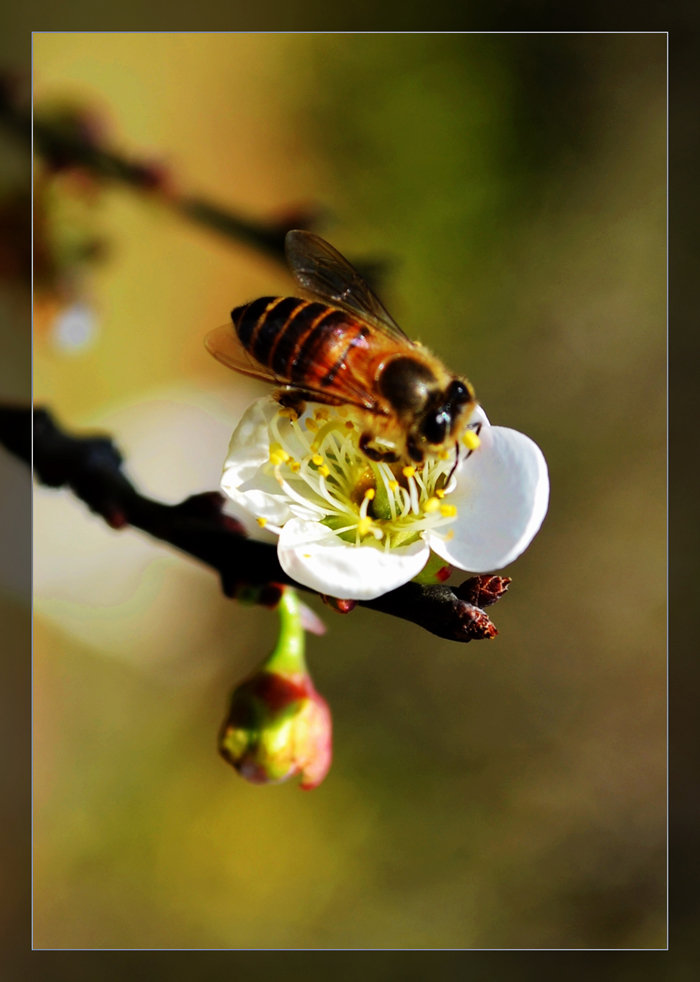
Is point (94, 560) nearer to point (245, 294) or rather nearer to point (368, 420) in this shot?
point (245, 294)

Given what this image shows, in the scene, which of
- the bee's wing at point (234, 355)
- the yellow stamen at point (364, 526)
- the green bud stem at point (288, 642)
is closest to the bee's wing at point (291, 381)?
the bee's wing at point (234, 355)

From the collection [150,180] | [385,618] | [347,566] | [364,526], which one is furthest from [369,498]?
[150,180]

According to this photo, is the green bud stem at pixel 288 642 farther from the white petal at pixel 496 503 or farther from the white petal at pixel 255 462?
the white petal at pixel 496 503

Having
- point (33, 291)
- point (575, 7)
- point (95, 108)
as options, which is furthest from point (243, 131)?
point (575, 7)

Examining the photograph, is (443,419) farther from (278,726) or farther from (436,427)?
(278,726)

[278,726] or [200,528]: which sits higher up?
[200,528]

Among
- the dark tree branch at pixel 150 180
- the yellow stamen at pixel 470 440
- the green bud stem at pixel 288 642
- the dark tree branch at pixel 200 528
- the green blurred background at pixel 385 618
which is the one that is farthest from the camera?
the green blurred background at pixel 385 618

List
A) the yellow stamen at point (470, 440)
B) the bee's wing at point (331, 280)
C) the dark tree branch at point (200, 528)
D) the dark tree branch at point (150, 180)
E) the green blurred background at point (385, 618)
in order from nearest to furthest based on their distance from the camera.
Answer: the dark tree branch at point (200, 528) < the yellow stamen at point (470, 440) < the bee's wing at point (331, 280) < the dark tree branch at point (150, 180) < the green blurred background at point (385, 618)
